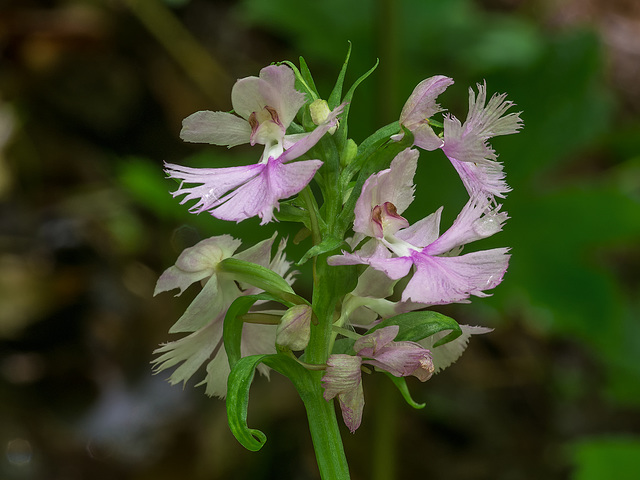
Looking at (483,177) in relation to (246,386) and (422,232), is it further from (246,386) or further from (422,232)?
(246,386)

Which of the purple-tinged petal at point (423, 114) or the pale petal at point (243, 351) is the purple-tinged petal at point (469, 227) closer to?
the purple-tinged petal at point (423, 114)

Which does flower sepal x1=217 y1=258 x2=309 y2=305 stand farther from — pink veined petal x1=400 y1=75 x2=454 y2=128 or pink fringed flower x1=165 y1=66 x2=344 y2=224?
pink veined petal x1=400 y1=75 x2=454 y2=128

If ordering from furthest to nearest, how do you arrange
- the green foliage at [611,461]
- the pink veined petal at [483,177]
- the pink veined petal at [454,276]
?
1. the green foliage at [611,461]
2. the pink veined petal at [483,177]
3. the pink veined petal at [454,276]

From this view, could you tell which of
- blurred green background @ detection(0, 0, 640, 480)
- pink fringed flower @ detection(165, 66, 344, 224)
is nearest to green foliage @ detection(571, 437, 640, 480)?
blurred green background @ detection(0, 0, 640, 480)

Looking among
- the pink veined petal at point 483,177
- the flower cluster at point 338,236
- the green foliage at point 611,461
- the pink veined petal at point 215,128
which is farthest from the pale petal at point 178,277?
the green foliage at point 611,461

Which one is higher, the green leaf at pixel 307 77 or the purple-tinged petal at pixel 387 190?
the green leaf at pixel 307 77

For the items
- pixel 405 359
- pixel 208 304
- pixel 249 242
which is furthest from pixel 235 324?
pixel 249 242
